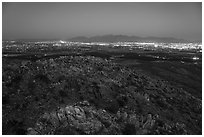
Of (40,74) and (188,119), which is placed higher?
(40,74)

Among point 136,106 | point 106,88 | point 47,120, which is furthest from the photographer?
point 106,88

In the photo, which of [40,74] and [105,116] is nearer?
[105,116]

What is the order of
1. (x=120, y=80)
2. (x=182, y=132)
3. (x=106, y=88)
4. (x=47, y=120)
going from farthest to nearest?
1. (x=120, y=80)
2. (x=106, y=88)
3. (x=182, y=132)
4. (x=47, y=120)

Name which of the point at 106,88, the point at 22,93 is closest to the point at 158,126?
the point at 106,88

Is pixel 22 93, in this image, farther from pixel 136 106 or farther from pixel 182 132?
pixel 182 132

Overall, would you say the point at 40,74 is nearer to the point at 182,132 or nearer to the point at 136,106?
the point at 136,106

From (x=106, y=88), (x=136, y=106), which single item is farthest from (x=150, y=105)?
(x=106, y=88)

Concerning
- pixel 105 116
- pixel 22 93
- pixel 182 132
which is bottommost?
pixel 182 132
